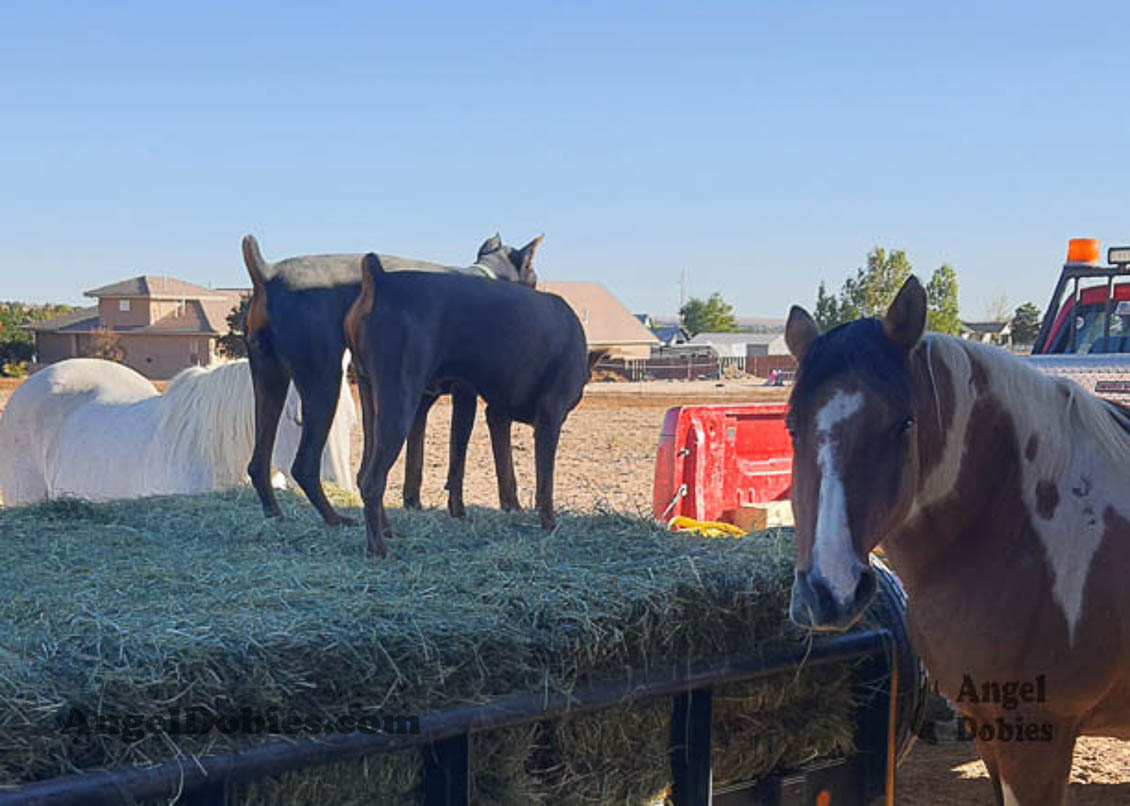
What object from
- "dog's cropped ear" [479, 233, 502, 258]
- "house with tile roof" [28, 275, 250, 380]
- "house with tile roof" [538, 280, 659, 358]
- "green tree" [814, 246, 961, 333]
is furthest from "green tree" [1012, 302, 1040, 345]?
"dog's cropped ear" [479, 233, 502, 258]

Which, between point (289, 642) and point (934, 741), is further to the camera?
point (934, 741)

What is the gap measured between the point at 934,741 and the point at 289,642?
123 inches

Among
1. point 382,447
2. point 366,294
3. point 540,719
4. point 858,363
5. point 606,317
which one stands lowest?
point 540,719

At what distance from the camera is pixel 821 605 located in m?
1.96

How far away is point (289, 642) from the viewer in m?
1.91

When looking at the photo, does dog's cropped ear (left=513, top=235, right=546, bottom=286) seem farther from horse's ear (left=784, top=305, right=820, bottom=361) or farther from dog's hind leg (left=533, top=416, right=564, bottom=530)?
horse's ear (left=784, top=305, right=820, bottom=361)

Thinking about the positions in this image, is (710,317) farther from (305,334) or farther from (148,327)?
(305,334)

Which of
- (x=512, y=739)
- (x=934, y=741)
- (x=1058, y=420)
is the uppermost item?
(x=1058, y=420)

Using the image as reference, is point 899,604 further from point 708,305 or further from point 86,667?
point 708,305

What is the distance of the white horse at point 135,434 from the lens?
5520mm

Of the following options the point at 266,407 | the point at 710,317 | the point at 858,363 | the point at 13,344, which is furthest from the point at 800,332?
the point at 710,317

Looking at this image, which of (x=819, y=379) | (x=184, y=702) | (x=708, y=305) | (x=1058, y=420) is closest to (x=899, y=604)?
(x=1058, y=420)

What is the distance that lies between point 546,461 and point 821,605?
5.11 ft

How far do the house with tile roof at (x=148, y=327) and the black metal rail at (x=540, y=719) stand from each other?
138 ft
